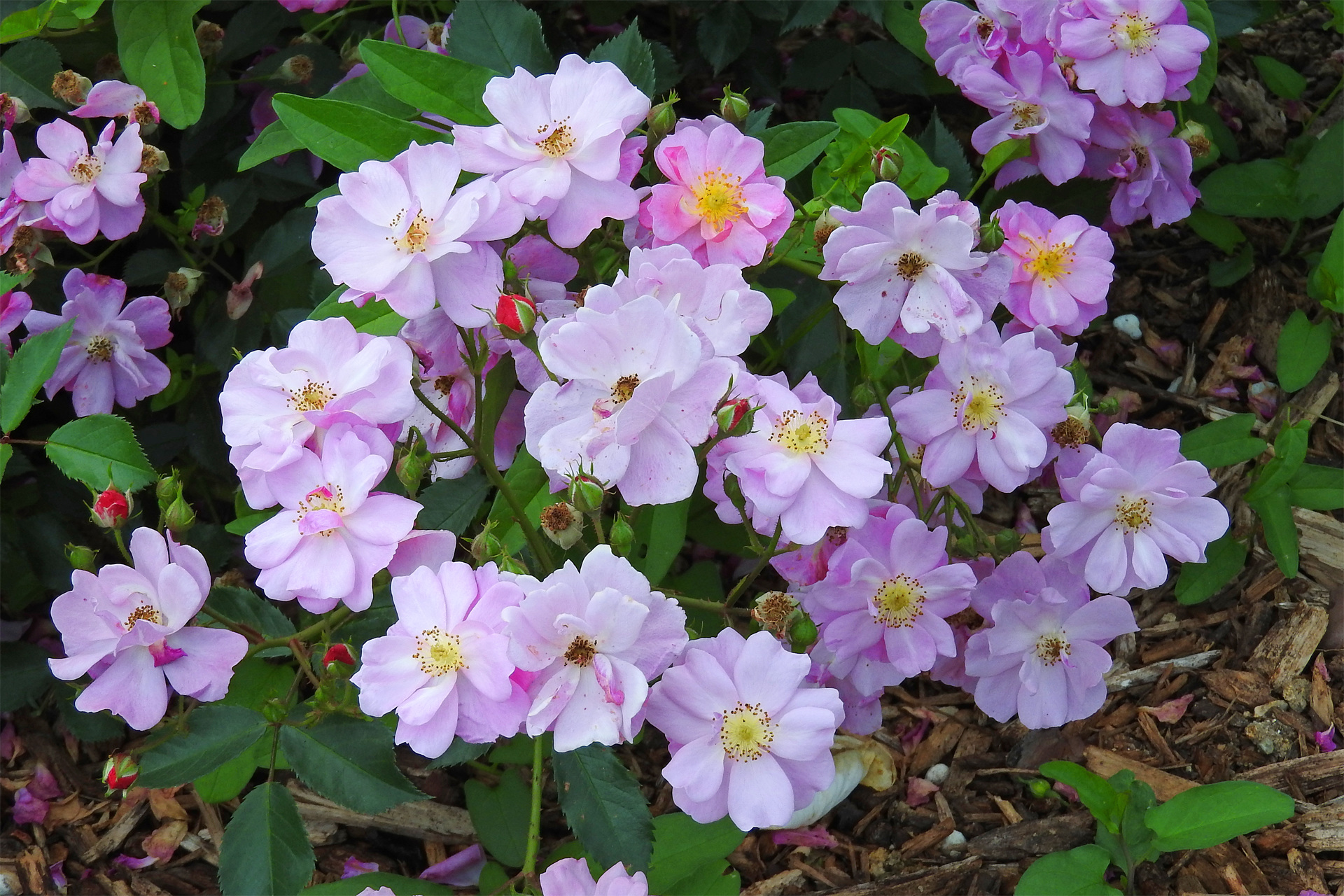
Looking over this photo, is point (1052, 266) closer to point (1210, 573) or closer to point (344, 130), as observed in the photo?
point (1210, 573)

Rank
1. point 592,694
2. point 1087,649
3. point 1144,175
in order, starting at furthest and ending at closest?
point 1144,175, point 1087,649, point 592,694

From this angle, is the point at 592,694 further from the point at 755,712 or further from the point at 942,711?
→ the point at 942,711

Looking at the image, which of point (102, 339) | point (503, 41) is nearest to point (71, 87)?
point (102, 339)

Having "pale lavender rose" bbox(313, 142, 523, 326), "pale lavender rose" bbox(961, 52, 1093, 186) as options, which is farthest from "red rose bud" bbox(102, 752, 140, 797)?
"pale lavender rose" bbox(961, 52, 1093, 186)

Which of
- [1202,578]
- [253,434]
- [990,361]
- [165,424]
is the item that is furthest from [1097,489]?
[165,424]

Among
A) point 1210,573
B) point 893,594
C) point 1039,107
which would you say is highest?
point 1039,107

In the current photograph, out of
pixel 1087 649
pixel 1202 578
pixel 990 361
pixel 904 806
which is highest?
pixel 990 361
